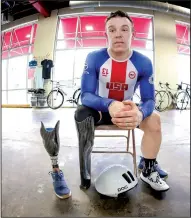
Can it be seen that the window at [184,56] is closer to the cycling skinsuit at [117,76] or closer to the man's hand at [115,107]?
the cycling skinsuit at [117,76]

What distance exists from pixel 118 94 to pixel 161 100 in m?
0.59

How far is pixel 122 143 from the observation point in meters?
1.91

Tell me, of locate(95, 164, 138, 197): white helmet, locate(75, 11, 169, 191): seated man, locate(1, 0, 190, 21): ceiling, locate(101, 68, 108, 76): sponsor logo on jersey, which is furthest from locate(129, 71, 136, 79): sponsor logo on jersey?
locate(95, 164, 138, 197): white helmet

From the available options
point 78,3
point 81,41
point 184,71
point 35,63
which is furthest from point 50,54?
point 184,71

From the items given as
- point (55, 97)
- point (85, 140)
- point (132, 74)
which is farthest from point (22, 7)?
point (85, 140)

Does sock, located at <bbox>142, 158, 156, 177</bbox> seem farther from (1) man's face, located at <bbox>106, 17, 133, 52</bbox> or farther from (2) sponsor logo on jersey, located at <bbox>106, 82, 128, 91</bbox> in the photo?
(1) man's face, located at <bbox>106, 17, 133, 52</bbox>

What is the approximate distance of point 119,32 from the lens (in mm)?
840

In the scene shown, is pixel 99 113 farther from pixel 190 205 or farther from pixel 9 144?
pixel 9 144

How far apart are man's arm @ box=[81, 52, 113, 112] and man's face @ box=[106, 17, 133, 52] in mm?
142

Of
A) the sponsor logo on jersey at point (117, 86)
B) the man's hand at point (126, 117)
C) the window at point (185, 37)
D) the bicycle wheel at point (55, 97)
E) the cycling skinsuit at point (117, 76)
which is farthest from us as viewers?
the bicycle wheel at point (55, 97)

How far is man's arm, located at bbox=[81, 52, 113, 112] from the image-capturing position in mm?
858

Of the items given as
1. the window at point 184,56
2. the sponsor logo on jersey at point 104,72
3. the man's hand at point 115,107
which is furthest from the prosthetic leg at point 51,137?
the window at point 184,56

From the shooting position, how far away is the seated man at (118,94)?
0.84 meters

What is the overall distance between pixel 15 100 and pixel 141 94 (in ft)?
2.74
